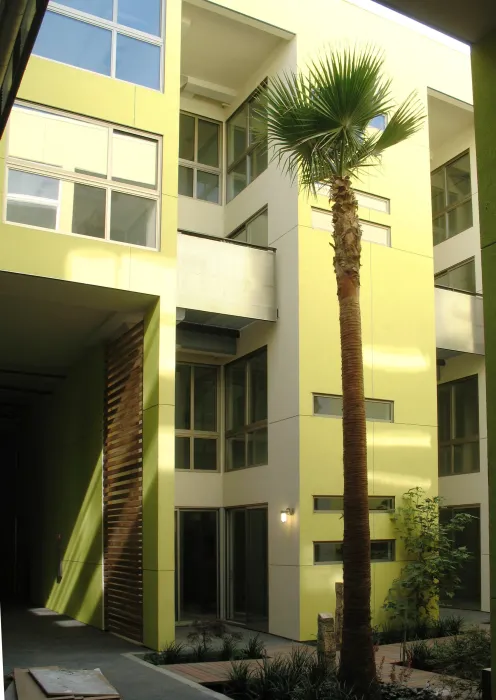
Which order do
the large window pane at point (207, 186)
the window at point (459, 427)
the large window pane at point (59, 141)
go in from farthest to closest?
the window at point (459, 427) < the large window pane at point (207, 186) < the large window pane at point (59, 141)

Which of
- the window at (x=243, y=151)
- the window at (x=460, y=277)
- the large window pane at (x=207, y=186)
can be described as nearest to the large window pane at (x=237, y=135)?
the window at (x=243, y=151)

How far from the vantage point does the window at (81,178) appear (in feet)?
37.4

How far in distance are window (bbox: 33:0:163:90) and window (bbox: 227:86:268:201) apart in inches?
139

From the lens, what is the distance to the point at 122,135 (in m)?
12.2

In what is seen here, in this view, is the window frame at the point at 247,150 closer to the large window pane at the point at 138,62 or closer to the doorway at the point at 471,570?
the large window pane at the point at 138,62

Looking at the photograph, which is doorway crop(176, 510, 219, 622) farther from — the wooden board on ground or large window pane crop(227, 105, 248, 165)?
large window pane crop(227, 105, 248, 165)

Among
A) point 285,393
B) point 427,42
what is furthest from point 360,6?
point 285,393

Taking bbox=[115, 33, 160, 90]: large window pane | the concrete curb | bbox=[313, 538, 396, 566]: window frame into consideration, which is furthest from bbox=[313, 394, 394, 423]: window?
bbox=[115, 33, 160, 90]: large window pane

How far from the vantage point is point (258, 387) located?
15.3 meters

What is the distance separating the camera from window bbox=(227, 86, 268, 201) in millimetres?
15984

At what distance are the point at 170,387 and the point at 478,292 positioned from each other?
821 centimetres

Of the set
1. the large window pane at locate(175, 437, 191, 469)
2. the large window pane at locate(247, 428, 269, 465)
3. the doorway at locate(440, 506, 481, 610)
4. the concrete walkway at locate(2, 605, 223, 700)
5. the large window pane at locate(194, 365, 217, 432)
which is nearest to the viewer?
the concrete walkway at locate(2, 605, 223, 700)

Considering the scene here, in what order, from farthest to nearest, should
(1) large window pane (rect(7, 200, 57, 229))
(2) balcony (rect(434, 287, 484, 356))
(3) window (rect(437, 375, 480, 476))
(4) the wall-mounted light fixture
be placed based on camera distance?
(3) window (rect(437, 375, 480, 476)), (2) balcony (rect(434, 287, 484, 356)), (4) the wall-mounted light fixture, (1) large window pane (rect(7, 200, 57, 229))

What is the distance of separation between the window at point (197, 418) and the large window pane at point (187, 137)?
4463mm
